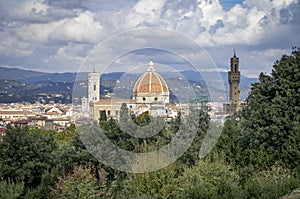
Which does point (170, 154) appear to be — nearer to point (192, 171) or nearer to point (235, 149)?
point (192, 171)

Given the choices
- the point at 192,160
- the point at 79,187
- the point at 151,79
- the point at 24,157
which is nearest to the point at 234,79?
the point at 151,79

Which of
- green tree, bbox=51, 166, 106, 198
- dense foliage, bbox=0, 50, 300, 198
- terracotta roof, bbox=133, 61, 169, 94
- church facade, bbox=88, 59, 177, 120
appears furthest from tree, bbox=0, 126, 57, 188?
terracotta roof, bbox=133, 61, 169, 94

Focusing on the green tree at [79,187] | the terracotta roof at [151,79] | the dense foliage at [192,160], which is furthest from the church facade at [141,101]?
the green tree at [79,187]

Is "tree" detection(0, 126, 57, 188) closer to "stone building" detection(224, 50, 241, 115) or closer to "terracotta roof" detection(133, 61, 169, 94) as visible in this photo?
"terracotta roof" detection(133, 61, 169, 94)

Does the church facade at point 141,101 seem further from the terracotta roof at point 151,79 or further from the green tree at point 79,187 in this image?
the green tree at point 79,187

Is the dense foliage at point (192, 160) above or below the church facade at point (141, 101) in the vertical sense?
below

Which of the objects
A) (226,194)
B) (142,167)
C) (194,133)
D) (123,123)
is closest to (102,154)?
(123,123)

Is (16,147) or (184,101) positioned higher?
(184,101)

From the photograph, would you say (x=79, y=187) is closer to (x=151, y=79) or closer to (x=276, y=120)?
(x=276, y=120)

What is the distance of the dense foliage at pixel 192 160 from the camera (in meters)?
13.6

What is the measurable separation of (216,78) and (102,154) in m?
5.26

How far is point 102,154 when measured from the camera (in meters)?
18.9

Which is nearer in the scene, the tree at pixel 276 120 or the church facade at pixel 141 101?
the tree at pixel 276 120

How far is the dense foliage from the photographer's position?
1362 cm
